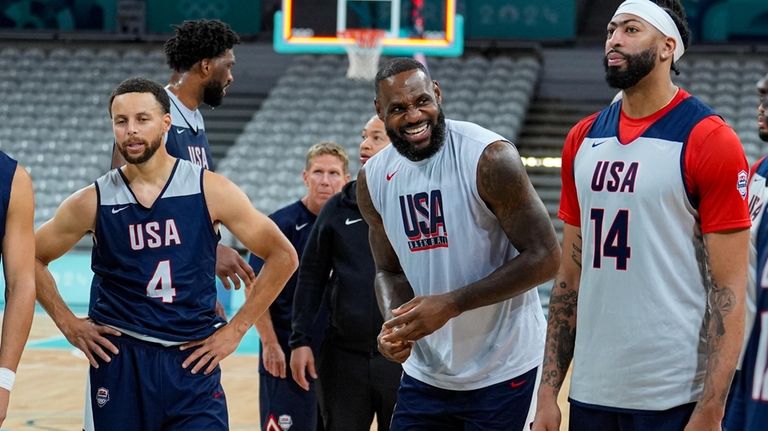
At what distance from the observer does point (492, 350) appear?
3703 mm

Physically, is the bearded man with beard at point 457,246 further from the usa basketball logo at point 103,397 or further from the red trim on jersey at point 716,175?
the usa basketball logo at point 103,397

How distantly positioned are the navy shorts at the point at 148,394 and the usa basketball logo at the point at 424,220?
1.00 meters

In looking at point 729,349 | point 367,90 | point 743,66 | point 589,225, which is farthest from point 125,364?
point 743,66

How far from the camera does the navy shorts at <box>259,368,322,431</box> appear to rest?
5434 mm

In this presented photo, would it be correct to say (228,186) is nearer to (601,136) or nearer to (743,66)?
(601,136)

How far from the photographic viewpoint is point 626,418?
9.98 feet

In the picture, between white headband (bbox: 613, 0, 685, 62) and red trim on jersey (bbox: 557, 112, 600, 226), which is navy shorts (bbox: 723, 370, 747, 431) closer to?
red trim on jersey (bbox: 557, 112, 600, 226)

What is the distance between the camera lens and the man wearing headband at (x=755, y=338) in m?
2.85

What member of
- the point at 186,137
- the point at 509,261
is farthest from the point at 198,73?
the point at 509,261

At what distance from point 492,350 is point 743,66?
16.7 meters

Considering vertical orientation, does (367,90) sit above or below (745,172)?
below

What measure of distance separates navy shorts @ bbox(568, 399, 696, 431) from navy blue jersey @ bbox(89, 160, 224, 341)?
1.58 m

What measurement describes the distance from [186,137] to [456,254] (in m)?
2.07

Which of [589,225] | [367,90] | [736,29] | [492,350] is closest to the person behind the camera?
[589,225]
